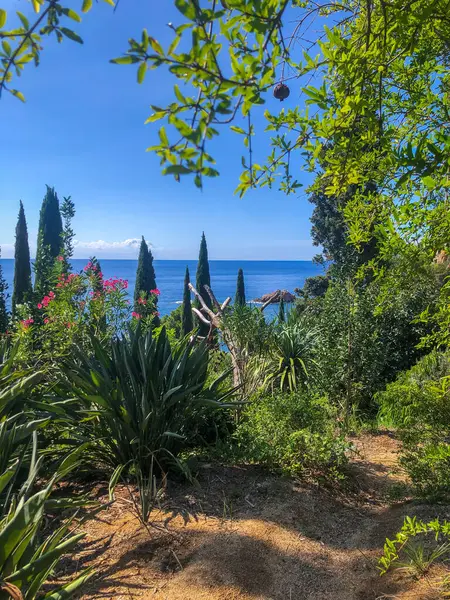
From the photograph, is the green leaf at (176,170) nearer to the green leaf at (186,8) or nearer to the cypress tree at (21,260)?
the green leaf at (186,8)

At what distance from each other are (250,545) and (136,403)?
47.2 inches

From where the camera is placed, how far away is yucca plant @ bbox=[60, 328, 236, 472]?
2.66 m

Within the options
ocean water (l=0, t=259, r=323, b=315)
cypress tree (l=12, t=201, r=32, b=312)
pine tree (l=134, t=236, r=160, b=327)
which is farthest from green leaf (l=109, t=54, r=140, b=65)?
pine tree (l=134, t=236, r=160, b=327)

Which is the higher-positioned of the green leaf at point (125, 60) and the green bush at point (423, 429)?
the green leaf at point (125, 60)

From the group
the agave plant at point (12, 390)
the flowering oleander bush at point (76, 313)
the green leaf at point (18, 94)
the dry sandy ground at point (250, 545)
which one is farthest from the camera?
the flowering oleander bush at point (76, 313)

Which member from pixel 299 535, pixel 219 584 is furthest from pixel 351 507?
pixel 219 584

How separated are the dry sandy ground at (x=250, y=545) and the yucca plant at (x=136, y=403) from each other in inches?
12.3

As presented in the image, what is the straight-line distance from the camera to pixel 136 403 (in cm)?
278

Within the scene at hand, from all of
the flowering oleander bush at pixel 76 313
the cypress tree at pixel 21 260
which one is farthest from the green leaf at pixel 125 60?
the cypress tree at pixel 21 260

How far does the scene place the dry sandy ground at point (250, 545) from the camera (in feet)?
5.73

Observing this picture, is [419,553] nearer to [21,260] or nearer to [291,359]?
[291,359]

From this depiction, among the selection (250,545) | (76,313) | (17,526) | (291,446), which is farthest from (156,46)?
(76,313)

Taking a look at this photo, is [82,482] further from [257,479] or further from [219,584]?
[219,584]

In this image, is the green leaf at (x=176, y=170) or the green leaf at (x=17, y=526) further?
the green leaf at (x=17, y=526)
